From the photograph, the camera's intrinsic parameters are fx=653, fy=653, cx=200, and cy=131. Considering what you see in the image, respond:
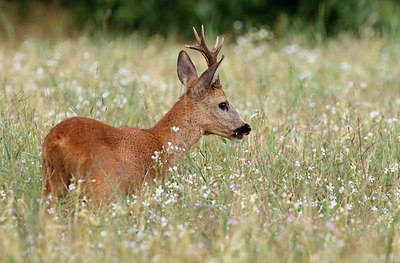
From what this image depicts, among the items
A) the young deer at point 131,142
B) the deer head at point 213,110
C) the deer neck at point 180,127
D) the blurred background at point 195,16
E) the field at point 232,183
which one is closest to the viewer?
the field at point 232,183

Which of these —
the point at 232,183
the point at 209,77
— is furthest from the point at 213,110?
the point at 232,183

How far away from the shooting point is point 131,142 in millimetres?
4617

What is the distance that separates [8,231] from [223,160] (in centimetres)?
211

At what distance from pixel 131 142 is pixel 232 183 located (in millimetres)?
768

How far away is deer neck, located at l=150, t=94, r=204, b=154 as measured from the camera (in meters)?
5.01

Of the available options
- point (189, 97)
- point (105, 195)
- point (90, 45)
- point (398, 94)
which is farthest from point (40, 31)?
point (105, 195)

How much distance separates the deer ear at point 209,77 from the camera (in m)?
5.09

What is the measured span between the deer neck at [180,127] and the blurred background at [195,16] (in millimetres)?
6323

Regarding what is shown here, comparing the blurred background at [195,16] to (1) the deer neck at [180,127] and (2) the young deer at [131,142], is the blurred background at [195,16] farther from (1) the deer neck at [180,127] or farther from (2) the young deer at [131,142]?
(1) the deer neck at [180,127]

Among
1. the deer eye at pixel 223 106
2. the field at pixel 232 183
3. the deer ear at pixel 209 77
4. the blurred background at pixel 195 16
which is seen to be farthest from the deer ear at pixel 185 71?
the blurred background at pixel 195 16

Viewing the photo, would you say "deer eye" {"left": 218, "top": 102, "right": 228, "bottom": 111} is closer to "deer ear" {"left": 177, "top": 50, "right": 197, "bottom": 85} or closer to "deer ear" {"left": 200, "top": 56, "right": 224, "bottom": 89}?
"deer ear" {"left": 200, "top": 56, "right": 224, "bottom": 89}

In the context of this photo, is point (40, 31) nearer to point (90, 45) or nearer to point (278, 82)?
point (90, 45)

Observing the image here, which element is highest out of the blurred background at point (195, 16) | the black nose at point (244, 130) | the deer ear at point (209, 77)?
the blurred background at point (195, 16)

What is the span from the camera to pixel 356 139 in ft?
18.2
